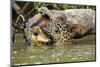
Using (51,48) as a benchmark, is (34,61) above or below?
below

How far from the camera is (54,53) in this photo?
7.18 feet

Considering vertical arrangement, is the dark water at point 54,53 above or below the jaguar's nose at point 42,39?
below

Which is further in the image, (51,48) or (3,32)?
(51,48)

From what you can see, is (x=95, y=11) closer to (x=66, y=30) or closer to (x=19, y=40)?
(x=66, y=30)

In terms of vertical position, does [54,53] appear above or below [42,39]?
below

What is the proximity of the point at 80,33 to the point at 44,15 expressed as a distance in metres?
0.49

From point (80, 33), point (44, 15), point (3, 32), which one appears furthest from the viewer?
point (80, 33)

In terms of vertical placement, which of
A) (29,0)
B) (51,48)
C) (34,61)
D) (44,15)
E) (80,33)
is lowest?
(34,61)

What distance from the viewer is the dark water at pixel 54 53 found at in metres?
2.05

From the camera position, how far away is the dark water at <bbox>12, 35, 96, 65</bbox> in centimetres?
205

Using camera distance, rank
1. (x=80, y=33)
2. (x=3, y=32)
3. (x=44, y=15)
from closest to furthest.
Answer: (x=3, y=32), (x=44, y=15), (x=80, y=33)

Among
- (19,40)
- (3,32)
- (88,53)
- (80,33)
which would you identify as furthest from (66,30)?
(3,32)

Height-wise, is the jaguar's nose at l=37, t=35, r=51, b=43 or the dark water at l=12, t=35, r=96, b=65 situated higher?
the jaguar's nose at l=37, t=35, r=51, b=43

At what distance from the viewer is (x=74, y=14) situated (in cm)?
227
